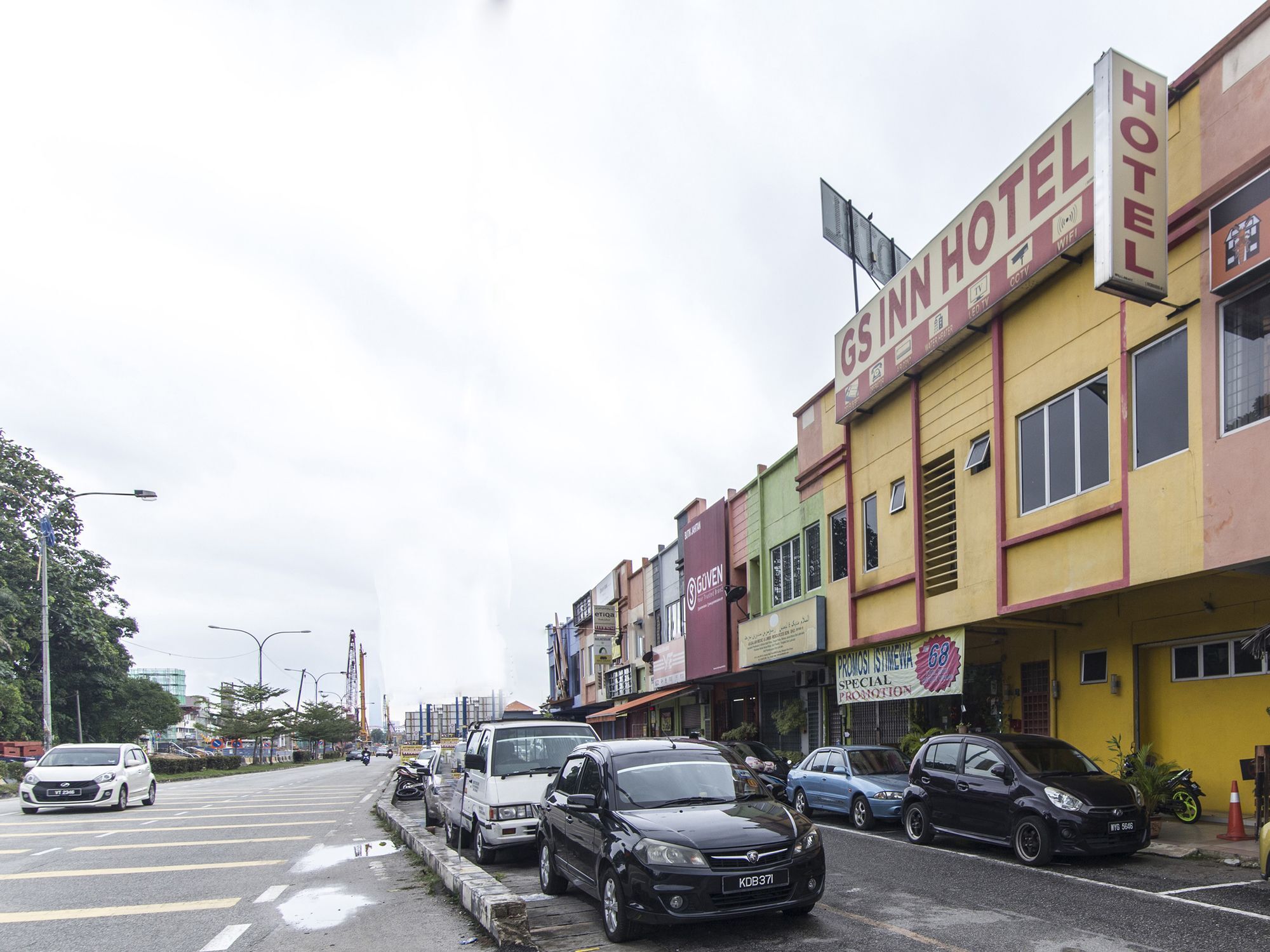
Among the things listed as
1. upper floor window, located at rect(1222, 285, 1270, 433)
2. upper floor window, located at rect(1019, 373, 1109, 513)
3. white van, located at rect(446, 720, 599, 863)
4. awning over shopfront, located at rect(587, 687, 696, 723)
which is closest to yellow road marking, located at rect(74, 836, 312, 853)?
white van, located at rect(446, 720, 599, 863)

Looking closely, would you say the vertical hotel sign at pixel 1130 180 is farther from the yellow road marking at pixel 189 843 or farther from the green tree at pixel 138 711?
the green tree at pixel 138 711

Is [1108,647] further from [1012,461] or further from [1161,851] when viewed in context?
[1161,851]

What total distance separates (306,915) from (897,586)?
13.9m

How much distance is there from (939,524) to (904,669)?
312 centimetres

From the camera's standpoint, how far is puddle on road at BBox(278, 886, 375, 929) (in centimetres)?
856

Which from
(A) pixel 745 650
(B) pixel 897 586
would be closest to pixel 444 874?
(B) pixel 897 586

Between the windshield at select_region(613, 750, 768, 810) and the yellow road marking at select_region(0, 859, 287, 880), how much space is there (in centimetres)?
635

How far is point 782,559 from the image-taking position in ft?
88.4

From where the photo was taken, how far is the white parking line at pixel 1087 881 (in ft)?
26.5

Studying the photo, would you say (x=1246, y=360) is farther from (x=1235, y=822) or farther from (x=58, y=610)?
(x=58, y=610)

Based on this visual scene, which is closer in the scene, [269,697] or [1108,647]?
[1108,647]

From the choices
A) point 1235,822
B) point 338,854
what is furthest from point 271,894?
point 1235,822

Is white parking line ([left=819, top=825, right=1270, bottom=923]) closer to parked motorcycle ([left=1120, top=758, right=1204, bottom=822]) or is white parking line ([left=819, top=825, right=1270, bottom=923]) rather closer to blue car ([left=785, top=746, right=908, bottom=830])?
blue car ([left=785, top=746, right=908, bottom=830])

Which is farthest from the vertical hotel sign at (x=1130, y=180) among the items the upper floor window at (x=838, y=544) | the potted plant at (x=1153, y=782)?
the upper floor window at (x=838, y=544)
